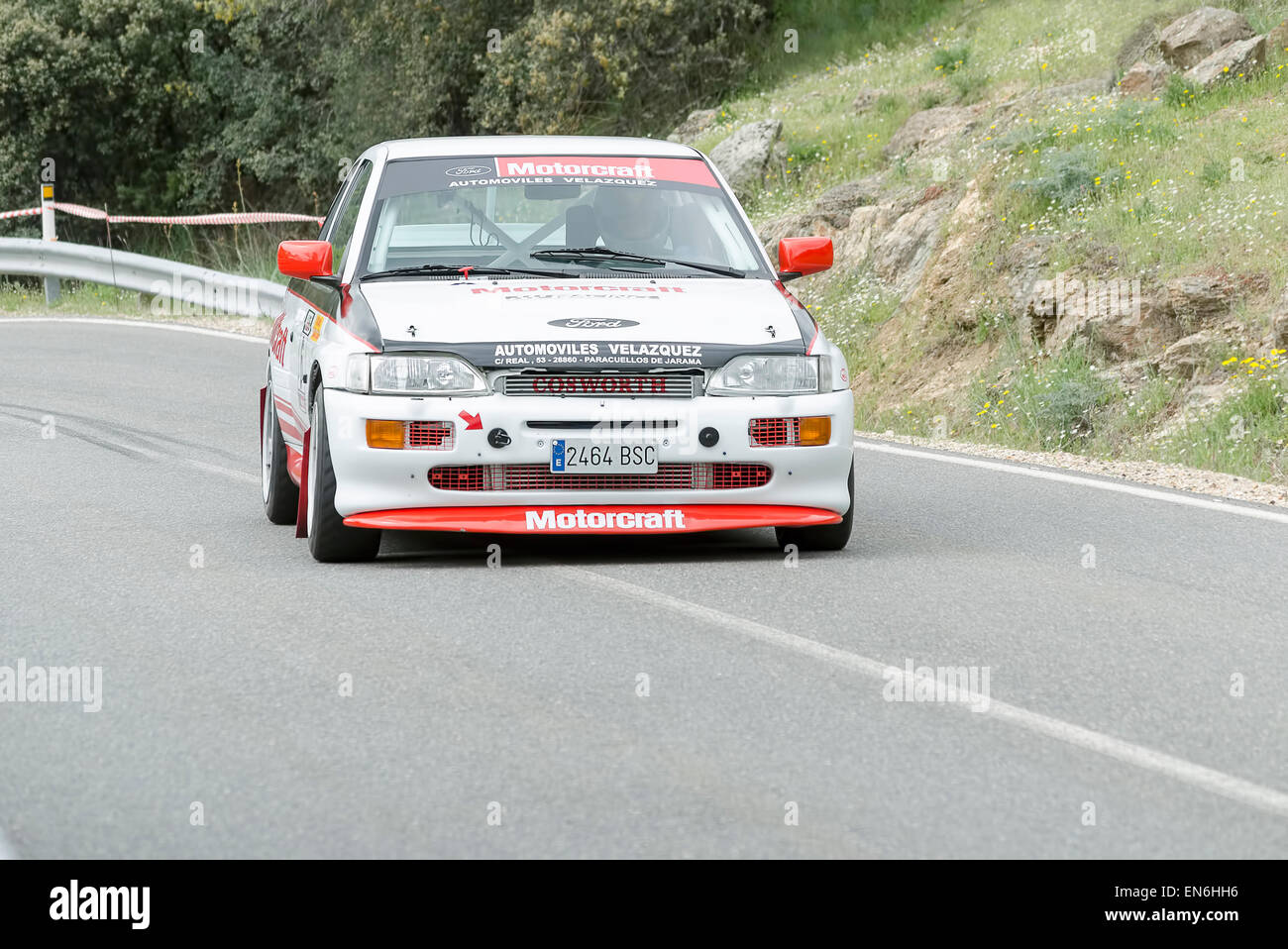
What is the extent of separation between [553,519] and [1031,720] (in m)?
2.76

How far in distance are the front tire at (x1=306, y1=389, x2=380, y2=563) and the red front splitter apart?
4.3 inches

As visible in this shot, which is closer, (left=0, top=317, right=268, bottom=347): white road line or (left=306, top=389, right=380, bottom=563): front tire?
(left=306, top=389, right=380, bottom=563): front tire

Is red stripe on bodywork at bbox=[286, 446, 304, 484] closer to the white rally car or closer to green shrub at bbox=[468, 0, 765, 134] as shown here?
the white rally car

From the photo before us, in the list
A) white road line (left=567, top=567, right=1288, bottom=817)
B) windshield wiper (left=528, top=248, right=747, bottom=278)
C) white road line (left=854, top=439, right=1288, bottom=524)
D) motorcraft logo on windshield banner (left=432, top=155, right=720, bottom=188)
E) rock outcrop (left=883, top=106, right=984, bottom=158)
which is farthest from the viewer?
rock outcrop (left=883, top=106, right=984, bottom=158)

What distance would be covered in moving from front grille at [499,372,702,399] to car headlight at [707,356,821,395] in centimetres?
26

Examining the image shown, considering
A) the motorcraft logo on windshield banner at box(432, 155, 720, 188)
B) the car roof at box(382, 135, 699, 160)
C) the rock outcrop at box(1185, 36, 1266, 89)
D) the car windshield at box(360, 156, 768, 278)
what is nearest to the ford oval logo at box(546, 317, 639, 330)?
the car windshield at box(360, 156, 768, 278)

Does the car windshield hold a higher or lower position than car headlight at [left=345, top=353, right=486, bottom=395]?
higher

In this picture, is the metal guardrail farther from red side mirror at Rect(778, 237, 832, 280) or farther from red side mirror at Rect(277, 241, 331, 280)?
red side mirror at Rect(778, 237, 832, 280)

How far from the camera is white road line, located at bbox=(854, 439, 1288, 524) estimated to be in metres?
9.58

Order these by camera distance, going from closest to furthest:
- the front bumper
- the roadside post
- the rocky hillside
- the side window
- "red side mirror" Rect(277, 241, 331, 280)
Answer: the front bumper, "red side mirror" Rect(277, 241, 331, 280), the side window, the rocky hillside, the roadside post

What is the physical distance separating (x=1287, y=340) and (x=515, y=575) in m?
6.86

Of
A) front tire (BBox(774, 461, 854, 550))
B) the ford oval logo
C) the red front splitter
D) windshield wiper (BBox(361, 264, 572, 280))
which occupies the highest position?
windshield wiper (BBox(361, 264, 572, 280))

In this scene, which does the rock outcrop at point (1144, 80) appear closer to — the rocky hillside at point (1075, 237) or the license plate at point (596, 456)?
the rocky hillside at point (1075, 237)

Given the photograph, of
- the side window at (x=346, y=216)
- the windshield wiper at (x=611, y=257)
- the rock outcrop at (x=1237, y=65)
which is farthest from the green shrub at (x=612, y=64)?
the windshield wiper at (x=611, y=257)
